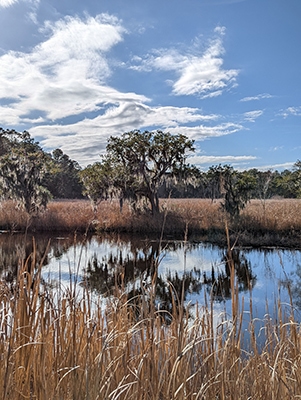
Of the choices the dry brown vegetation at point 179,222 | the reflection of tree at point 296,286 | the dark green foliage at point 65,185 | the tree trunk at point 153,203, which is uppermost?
the dark green foliage at point 65,185

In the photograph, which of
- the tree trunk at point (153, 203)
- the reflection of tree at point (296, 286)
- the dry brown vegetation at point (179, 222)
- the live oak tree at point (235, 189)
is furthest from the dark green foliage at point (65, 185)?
the reflection of tree at point (296, 286)

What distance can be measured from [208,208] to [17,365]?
56.1 ft

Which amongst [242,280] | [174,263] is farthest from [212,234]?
[242,280]

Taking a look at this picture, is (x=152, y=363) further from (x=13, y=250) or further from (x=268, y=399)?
(x=13, y=250)

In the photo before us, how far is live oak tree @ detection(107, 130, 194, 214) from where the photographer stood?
1759cm

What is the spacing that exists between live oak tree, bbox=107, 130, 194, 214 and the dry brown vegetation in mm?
1159

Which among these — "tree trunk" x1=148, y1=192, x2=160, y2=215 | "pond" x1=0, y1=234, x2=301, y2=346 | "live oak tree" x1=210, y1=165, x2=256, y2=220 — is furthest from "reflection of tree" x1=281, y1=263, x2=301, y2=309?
"tree trunk" x1=148, y1=192, x2=160, y2=215

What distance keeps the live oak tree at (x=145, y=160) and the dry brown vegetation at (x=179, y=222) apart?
3.80ft

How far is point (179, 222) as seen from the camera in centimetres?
1736

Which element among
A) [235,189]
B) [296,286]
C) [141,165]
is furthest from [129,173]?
[296,286]

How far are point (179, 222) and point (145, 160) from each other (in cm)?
336

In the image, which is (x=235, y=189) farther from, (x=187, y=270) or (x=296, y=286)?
(x=296, y=286)

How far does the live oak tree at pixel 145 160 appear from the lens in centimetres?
1759

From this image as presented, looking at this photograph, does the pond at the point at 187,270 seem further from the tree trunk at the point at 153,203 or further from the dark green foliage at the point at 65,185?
the dark green foliage at the point at 65,185
